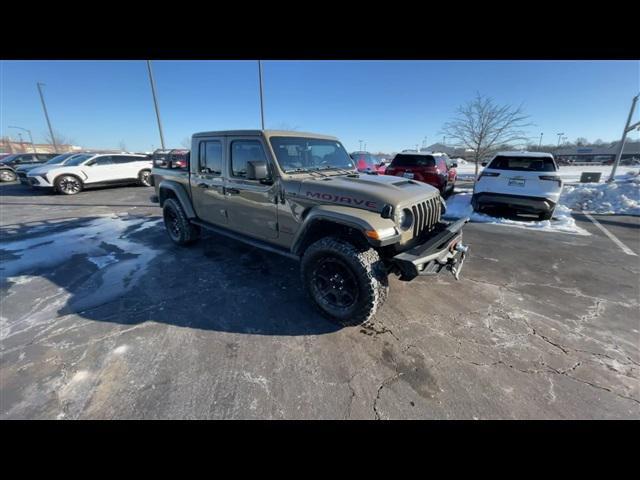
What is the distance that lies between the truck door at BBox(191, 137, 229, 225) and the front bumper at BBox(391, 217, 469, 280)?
284 cm

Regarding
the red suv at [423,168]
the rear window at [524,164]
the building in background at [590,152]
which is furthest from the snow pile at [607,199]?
the building in background at [590,152]

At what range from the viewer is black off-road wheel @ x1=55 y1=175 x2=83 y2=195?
11375 mm

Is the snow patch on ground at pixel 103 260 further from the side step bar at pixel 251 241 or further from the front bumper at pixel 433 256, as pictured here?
the front bumper at pixel 433 256

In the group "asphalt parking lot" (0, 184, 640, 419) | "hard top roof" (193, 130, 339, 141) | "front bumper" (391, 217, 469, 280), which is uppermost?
"hard top roof" (193, 130, 339, 141)

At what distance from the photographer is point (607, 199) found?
9523 millimetres

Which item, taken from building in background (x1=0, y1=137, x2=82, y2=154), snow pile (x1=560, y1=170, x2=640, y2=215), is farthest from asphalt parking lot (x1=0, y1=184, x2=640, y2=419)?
building in background (x1=0, y1=137, x2=82, y2=154)

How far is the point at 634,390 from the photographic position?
2117mm

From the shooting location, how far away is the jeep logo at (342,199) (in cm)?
265

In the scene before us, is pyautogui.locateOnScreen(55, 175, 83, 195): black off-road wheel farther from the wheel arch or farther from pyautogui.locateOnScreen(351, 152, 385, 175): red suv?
pyautogui.locateOnScreen(351, 152, 385, 175): red suv

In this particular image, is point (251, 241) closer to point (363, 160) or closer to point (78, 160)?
point (363, 160)
